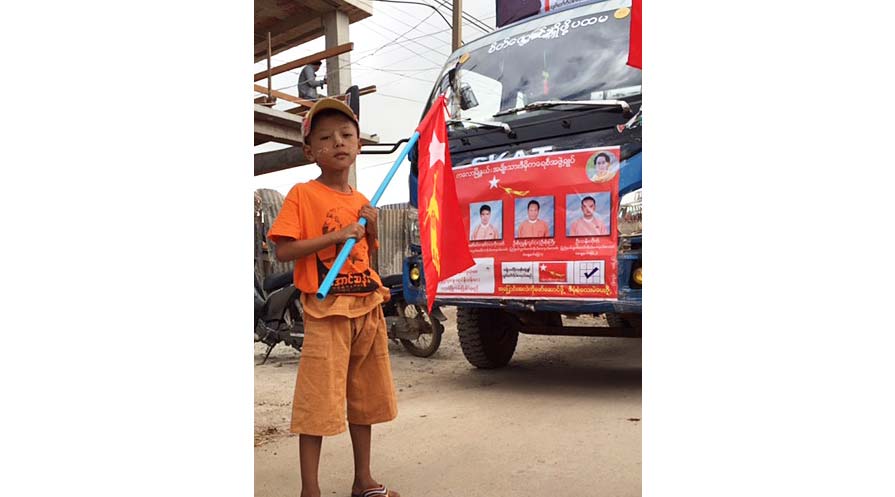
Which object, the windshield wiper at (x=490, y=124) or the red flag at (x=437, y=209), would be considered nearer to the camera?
the red flag at (x=437, y=209)

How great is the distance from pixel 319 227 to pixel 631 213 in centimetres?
203

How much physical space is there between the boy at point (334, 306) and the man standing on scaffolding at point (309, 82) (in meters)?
5.98

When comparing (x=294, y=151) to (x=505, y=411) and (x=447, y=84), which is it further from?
(x=505, y=411)

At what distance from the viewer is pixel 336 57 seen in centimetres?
870

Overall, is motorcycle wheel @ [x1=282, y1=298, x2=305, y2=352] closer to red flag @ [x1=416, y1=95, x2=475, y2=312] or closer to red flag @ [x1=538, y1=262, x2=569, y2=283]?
red flag @ [x1=538, y1=262, x2=569, y2=283]

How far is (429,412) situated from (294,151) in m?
5.45

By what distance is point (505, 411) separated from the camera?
3.96 m

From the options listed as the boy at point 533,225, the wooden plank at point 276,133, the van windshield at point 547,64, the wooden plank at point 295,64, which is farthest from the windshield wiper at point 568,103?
the wooden plank at point 295,64

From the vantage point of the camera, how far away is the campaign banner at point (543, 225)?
381cm

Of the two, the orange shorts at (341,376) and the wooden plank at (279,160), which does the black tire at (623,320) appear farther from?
the wooden plank at (279,160)

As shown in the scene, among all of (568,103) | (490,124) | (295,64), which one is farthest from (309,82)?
(568,103)

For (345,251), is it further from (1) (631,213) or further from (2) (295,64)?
(2) (295,64)

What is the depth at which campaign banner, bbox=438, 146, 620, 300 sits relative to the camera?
12.5 ft

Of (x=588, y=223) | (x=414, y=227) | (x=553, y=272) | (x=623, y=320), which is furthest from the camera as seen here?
(x=414, y=227)
